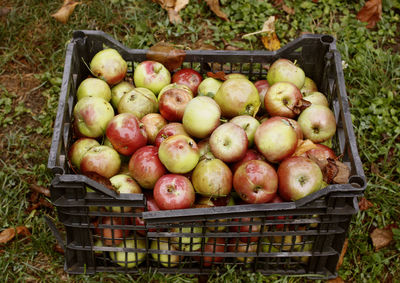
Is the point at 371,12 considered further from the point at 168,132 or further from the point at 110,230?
the point at 110,230

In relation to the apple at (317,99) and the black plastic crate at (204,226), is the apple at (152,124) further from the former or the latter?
the apple at (317,99)

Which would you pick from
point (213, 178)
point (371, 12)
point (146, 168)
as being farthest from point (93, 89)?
point (371, 12)

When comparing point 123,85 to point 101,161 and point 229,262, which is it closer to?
point 101,161

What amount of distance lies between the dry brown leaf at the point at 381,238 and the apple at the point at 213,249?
3.13 ft

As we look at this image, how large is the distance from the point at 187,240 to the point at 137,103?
840 millimetres

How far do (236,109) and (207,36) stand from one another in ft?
4.86

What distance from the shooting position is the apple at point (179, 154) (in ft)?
7.82

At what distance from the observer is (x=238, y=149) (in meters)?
Result: 2.44

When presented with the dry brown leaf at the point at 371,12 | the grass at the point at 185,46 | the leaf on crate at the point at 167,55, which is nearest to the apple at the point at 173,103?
the leaf on crate at the point at 167,55

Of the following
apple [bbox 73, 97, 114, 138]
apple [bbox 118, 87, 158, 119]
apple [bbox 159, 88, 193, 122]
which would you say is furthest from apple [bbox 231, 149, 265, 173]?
apple [bbox 73, 97, 114, 138]

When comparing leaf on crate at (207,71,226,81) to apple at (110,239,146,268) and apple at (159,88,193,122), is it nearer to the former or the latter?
apple at (159,88,193,122)

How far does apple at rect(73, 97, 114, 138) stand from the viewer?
264 centimetres

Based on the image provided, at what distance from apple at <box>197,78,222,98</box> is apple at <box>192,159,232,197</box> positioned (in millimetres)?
525

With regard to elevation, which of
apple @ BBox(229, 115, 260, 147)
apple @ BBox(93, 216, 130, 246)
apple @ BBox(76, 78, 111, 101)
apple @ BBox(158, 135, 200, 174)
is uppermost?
apple @ BBox(76, 78, 111, 101)
